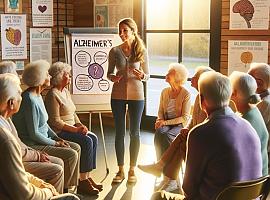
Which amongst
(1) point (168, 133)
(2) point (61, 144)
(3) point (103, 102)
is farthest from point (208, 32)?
(2) point (61, 144)

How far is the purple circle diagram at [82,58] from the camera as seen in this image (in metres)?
5.14

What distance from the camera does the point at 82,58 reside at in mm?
5160

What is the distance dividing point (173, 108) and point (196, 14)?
2294 mm

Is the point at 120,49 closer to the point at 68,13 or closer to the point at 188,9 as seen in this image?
the point at 188,9

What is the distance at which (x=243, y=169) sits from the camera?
2271 mm

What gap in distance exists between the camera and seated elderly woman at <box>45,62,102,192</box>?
4.12 m

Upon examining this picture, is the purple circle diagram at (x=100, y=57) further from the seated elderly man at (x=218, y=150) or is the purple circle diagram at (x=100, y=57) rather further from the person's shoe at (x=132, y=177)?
the seated elderly man at (x=218, y=150)

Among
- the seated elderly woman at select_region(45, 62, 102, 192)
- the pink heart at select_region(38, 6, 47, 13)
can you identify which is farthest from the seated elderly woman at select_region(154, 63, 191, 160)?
the pink heart at select_region(38, 6, 47, 13)

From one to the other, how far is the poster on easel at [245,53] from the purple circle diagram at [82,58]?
68.3 inches

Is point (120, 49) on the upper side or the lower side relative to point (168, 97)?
upper

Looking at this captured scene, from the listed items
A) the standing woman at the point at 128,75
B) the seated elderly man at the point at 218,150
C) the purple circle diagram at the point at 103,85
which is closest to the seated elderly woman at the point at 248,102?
the seated elderly man at the point at 218,150

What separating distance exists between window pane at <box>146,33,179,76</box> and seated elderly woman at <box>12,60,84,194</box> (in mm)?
2981

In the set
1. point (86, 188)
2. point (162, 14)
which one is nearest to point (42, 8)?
→ point (162, 14)

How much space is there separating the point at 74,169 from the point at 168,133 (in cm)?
92
